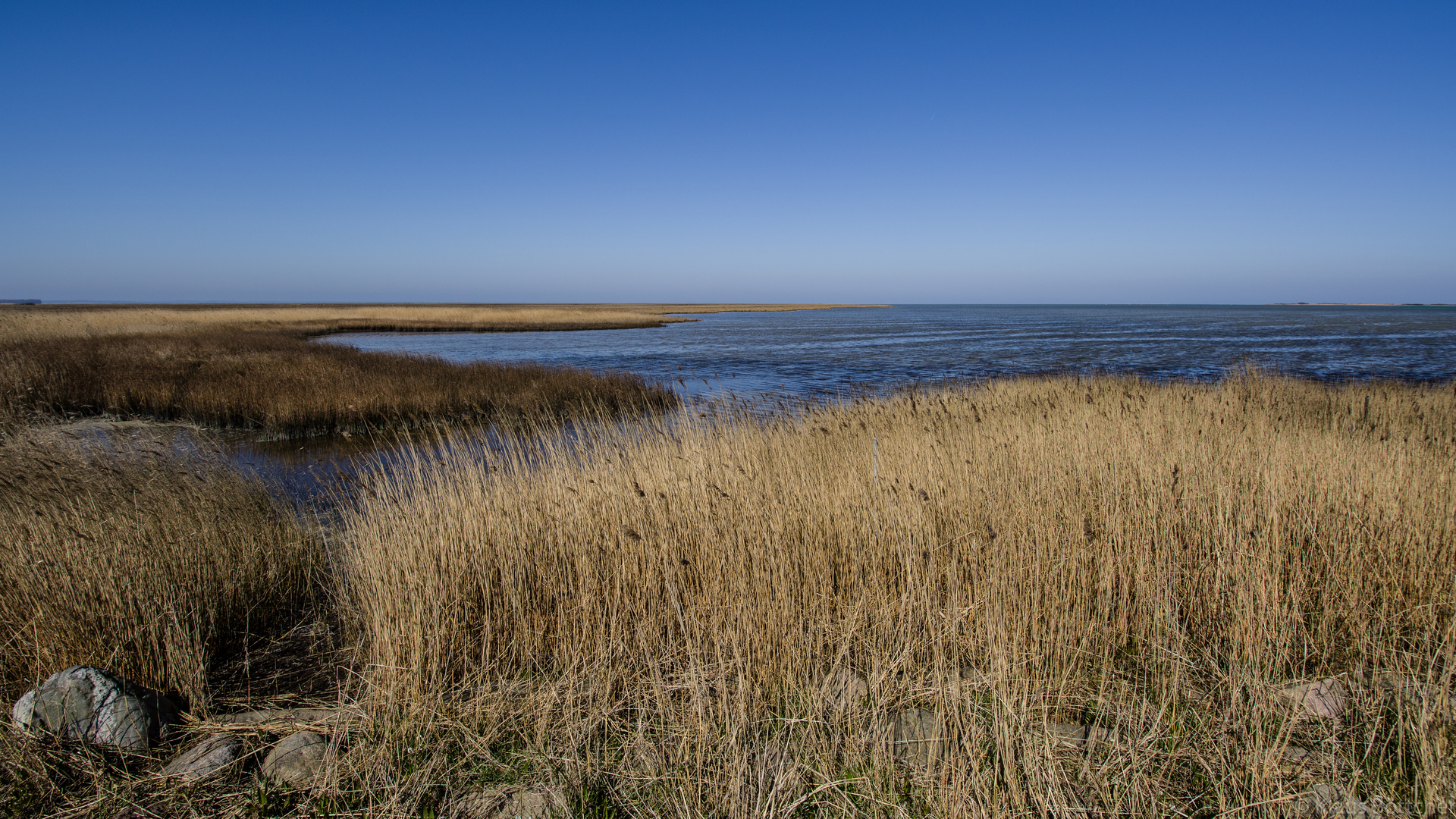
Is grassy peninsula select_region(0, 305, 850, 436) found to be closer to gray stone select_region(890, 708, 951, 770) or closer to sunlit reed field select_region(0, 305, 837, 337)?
sunlit reed field select_region(0, 305, 837, 337)

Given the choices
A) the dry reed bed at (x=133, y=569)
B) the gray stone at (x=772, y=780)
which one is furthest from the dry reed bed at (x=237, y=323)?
the gray stone at (x=772, y=780)

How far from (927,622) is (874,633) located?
0.30m

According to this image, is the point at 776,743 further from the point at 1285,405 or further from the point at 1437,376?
the point at 1437,376

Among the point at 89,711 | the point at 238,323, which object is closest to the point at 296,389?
the point at 89,711

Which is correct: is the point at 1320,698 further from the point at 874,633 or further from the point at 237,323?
the point at 237,323

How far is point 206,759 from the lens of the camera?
2.88m

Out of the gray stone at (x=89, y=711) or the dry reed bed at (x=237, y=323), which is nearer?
the gray stone at (x=89, y=711)

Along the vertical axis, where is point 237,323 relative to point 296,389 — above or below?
above

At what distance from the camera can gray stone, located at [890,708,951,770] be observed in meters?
2.60

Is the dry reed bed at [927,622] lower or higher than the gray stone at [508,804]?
higher

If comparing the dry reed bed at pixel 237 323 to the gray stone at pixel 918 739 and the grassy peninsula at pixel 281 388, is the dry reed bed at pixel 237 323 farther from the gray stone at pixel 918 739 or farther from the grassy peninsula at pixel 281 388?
the gray stone at pixel 918 739

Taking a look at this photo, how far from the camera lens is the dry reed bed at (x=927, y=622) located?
2561mm

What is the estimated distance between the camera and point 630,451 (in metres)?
6.16

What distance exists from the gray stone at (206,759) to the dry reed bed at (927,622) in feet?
1.96
